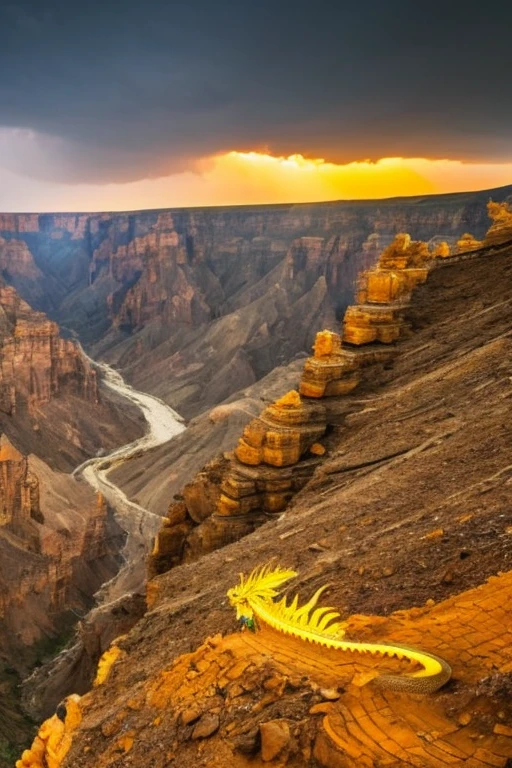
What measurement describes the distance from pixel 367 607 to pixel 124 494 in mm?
50414

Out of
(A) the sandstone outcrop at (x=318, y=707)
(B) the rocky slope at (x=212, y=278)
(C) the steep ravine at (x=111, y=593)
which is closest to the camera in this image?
(A) the sandstone outcrop at (x=318, y=707)

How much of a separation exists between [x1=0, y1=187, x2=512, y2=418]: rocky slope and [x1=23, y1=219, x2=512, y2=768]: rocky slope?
232 ft

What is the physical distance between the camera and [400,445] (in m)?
17.2

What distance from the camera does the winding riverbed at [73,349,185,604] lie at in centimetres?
4038

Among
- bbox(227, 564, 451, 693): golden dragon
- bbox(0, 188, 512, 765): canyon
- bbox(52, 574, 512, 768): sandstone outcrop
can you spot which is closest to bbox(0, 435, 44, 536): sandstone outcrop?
bbox(0, 188, 512, 765): canyon

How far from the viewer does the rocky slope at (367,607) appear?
5566 mm

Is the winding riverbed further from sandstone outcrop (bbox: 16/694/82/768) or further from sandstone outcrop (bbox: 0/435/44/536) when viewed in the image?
sandstone outcrop (bbox: 16/694/82/768)

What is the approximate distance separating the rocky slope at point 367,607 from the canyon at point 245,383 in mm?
107

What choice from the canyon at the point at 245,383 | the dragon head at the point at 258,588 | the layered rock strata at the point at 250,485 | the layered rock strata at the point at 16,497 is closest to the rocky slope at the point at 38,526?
the layered rock strata at the point at 16,497

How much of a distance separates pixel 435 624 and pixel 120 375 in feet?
360

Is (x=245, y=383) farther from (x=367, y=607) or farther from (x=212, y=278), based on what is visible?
(x=367, y=607)

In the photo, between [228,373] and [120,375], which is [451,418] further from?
[120,375]

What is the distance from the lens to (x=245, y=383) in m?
93.0

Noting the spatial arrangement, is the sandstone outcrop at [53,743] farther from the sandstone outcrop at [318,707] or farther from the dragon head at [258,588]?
the dragon head at [258,588]
